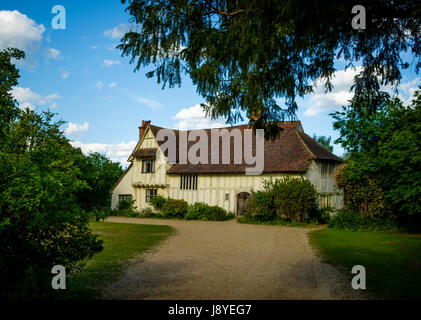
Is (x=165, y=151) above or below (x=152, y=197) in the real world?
above

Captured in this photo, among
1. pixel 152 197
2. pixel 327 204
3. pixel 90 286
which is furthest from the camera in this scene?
pixel 152 197

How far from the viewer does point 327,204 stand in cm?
2386

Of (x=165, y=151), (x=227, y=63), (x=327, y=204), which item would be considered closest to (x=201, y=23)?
(x=227, y=63)

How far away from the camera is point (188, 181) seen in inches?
1080

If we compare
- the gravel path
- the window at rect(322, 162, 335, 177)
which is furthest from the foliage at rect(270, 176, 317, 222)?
the gravel path

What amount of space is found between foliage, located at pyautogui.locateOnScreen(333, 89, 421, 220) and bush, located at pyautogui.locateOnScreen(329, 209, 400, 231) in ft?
1.64

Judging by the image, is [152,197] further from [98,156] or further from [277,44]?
[277,44]

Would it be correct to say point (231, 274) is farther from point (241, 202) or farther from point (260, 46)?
point (241, 202)

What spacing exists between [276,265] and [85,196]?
102 ft

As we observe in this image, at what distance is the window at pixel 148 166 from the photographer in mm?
29406

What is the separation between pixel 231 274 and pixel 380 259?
16.9 feet

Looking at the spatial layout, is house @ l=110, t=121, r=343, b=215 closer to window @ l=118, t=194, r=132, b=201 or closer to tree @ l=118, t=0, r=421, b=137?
window @ l=118, t=194, r=132, b=201

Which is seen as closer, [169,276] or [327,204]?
[169,276]

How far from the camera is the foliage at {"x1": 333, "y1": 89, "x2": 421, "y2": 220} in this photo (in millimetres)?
15820
